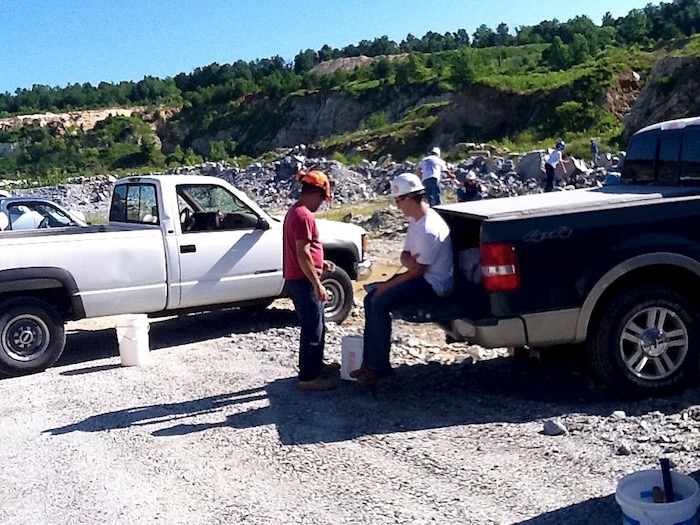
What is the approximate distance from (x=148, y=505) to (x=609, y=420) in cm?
310

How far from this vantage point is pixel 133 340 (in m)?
8.72

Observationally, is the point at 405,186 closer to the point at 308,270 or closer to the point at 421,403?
the point at 308,270

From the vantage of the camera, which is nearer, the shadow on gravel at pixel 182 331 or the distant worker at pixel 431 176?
the shadow on gravel at pixel 182 331

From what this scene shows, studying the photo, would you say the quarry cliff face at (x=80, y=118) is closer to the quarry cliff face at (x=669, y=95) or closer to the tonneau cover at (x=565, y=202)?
the quarry cliff face at (x=669, y=95)

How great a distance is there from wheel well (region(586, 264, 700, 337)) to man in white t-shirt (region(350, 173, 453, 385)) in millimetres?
1101

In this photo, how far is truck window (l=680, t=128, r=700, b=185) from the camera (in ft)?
23.0

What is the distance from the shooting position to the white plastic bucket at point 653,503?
3783 mm

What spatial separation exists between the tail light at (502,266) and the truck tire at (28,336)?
464 cm

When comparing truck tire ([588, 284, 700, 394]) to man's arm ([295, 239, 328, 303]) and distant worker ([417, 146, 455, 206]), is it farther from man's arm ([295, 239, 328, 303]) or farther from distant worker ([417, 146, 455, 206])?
distant worker ([417, 146, 455, 206])

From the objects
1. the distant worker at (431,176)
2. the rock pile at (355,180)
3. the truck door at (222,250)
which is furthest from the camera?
the rock pile at (355,180)

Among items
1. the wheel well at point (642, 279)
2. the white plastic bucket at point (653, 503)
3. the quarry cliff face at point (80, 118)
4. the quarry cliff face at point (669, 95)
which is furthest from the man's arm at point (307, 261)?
the quarry cliff face at point (80, 118)

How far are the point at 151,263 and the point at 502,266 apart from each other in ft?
13.9

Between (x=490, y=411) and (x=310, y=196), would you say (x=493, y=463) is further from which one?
(x=310, y=196)

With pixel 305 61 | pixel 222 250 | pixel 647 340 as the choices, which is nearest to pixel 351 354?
pixel 647 340
